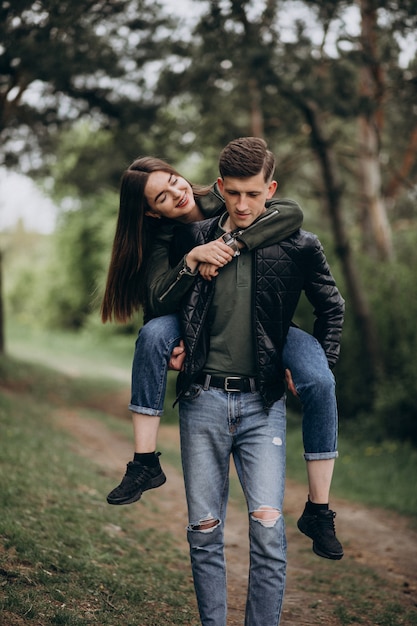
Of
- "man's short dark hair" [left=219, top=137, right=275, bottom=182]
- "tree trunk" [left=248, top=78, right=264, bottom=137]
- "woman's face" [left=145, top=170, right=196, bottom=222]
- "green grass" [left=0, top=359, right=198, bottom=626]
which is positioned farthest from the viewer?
"tree trunk" [left=248, top=78, right=264, bottom=137]

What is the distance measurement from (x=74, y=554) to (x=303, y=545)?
2.69m

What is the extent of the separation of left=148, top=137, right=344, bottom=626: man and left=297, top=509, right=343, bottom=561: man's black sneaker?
145mm

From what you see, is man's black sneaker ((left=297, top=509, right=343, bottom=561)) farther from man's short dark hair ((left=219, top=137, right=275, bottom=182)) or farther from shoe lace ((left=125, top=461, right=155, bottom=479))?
man's short dark hair ((left=219, top=137, right=275, bottom=182))

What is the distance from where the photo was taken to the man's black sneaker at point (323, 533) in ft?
10.6

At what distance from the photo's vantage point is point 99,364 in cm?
2259

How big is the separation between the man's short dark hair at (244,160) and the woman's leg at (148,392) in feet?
2.49

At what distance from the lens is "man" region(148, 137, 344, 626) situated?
3.26 meters

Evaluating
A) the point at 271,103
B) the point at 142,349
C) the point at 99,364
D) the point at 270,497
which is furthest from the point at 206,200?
the point at 99,364

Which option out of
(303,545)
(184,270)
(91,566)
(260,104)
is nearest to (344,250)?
(260,104)

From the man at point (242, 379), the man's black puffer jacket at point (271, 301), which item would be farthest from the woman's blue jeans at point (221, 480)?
the man's black puffer jacket at point (271, 301)

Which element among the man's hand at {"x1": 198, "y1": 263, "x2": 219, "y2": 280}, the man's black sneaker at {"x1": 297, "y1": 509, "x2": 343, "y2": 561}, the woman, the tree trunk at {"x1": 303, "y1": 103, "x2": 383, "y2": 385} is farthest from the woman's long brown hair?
the tree trunk at {"x1": 303, "y1": 103, "x2": 383, "y2": 385}

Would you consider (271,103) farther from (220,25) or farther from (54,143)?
(54,143)

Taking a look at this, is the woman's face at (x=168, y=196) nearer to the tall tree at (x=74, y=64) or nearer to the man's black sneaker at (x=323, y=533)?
the man's black sneaker at (x=323, y=533)

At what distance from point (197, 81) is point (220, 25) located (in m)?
2.79
